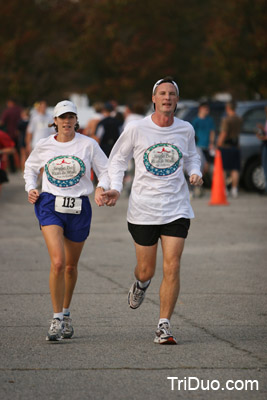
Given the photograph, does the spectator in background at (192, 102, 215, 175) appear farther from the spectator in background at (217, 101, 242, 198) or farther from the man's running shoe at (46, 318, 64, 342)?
the man's running shoe at (46, 318, 64, 342)

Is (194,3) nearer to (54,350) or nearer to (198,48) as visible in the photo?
(198,48)

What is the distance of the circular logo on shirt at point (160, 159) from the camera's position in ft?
23.1

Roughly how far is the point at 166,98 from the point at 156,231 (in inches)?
39.9

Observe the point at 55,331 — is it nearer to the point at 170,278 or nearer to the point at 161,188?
the point at 170,278

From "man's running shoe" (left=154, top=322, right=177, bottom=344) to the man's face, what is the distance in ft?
5.26

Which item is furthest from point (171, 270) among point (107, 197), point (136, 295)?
point (107, 197)

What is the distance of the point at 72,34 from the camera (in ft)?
153

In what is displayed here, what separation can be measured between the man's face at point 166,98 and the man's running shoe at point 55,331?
177 centimetres

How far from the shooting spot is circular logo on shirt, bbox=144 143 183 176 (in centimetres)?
705

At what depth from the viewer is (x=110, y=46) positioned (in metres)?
43.9

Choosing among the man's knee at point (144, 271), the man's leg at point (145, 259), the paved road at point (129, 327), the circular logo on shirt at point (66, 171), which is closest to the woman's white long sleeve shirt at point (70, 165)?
the circular logo on shirt at point (66, 171)

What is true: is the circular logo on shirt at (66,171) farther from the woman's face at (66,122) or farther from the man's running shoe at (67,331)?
the man's running shoe at (67,331)

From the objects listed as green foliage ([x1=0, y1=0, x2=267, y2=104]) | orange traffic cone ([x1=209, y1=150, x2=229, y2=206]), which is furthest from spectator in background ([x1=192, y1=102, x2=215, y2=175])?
green foliage ([x1=0, y1=0, x2=267, y2=104])

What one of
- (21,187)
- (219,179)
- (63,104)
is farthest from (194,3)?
(63,104)
